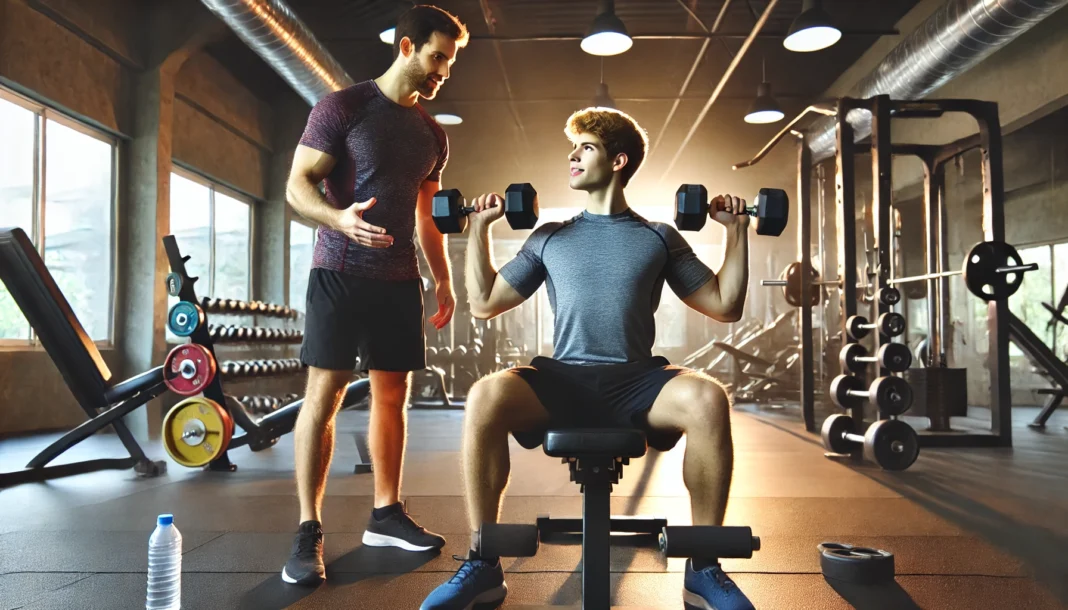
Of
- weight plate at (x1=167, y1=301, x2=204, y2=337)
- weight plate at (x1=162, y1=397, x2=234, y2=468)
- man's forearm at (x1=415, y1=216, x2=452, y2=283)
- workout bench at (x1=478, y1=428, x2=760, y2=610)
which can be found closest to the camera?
workout bench at (x1=478, y1=428, x2=760, y2=610)

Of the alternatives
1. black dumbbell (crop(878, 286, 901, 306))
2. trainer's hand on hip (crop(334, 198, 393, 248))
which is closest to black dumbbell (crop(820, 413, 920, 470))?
black dumbbell (crop(878, 286, 901, 306))

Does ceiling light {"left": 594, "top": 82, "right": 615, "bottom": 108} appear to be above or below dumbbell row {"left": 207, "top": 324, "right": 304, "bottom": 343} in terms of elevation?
above

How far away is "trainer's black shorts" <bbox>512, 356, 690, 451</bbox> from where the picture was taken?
1.53m

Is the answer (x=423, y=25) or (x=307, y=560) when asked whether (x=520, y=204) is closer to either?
(x=423, y=25)

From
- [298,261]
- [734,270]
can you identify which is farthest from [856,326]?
[298,261]

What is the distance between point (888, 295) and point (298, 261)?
688 centimetres

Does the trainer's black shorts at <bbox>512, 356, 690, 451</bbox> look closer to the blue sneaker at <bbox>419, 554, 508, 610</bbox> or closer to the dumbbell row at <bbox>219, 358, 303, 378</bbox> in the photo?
the blue sneaker at <bbox>419, 554, 508, 610</bbox>

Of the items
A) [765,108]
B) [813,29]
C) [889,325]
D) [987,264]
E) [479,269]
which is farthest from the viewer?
[765,108]

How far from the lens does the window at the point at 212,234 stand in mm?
6453

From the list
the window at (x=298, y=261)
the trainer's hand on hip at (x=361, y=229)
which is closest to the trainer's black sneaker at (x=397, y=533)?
the trainer's hand on hip at (x=361, y=229)

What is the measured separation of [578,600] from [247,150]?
692 cm

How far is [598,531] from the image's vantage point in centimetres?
138

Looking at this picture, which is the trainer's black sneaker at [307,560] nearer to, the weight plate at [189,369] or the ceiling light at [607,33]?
the weight plate at [189,369]

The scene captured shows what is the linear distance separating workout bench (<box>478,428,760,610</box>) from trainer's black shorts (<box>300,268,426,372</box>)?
64cm
